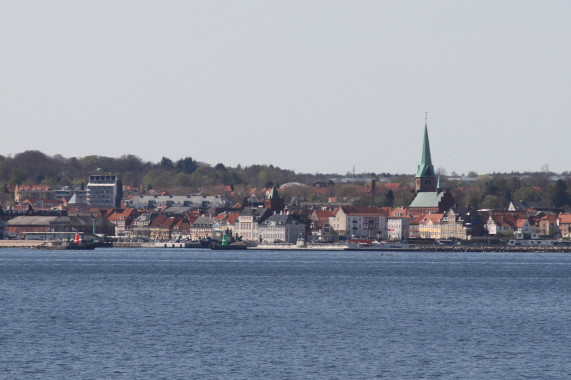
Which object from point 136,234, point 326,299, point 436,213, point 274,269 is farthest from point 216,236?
point 326,299

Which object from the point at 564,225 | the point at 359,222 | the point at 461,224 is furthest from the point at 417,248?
the point at 564,225

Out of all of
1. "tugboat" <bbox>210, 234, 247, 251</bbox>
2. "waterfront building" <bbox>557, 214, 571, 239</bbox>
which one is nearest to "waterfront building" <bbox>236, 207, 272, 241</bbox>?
"tugboat" <bbox>210, 234, 247, 251</bbox>

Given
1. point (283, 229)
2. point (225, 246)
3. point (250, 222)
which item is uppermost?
point (250, 222)

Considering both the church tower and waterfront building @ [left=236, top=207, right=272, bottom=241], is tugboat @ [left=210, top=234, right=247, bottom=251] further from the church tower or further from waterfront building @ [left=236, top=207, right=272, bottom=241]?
the church tower

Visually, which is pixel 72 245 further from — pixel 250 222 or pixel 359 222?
pixel 359 222

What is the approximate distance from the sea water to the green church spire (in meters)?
110

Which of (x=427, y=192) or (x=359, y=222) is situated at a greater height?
(x=427, y=192)

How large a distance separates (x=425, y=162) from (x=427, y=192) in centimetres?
470

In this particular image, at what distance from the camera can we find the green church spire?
17312cm

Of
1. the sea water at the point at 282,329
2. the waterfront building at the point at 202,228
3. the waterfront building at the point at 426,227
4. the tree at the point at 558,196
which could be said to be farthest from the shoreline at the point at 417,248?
the sea water at the point at 282,329

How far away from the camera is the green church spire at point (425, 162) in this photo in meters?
173

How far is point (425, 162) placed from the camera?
573 ft

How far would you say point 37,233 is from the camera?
155125 millimetres

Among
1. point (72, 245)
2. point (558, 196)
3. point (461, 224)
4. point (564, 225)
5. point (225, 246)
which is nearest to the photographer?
point (72, 245)
